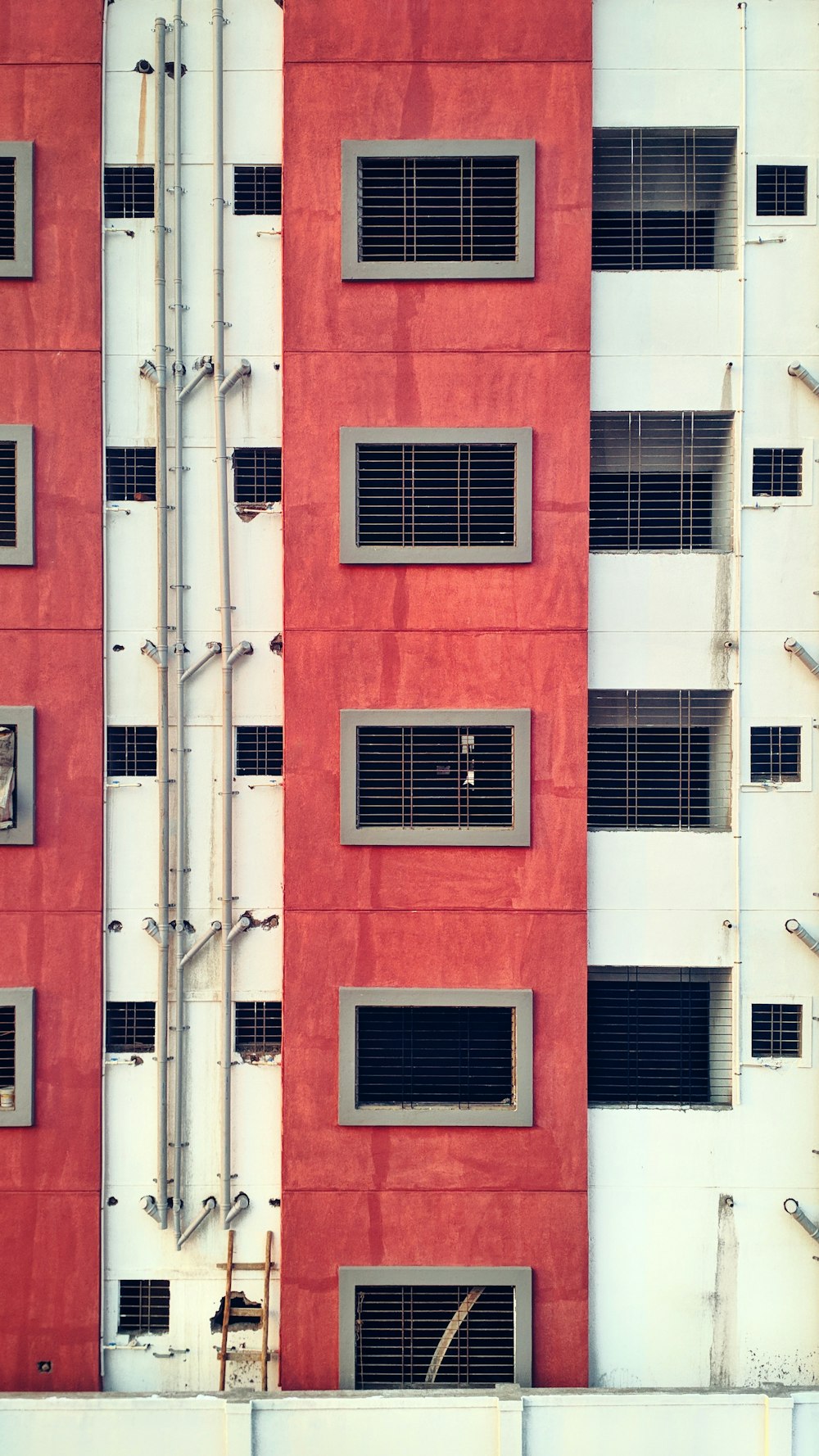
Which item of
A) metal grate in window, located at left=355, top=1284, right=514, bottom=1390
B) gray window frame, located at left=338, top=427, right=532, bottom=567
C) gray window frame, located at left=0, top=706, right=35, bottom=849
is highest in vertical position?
gray window frame, located at left=338, top=427, right=532, bottom=567

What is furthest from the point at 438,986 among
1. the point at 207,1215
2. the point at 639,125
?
the point at 639,125

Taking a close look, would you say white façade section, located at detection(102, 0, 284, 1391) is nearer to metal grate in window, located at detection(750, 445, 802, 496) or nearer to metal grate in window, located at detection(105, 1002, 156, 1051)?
metal grate in window, located at detection(105, 1002, 156, 1051)

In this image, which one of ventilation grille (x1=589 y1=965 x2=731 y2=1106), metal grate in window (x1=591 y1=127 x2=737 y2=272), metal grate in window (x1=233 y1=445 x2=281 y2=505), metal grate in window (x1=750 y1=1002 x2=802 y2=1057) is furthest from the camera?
ventilation grille (x1=589 y1=965 x2=731 y2=1106)

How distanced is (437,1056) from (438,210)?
1014cm

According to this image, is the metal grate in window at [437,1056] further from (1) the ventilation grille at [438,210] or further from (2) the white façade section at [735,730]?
(1) the ventilation grille at [438,210]

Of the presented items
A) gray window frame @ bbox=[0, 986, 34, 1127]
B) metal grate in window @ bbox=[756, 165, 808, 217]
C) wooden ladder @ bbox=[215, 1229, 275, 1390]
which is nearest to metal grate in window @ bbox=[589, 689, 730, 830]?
metal grate in window @ bbox=[756, 165, 808, 217]

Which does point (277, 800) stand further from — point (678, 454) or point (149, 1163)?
point (678, 454)

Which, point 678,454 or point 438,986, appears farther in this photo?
point 678,454

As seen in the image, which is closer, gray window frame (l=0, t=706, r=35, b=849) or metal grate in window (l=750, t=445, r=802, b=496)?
gray window frame (l=0, t=706, r=35, b=849)

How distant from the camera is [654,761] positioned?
12266 mm

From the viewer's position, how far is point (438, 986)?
37.4ft

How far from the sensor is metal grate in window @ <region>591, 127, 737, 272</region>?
474 inches

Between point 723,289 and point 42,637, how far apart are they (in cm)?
921

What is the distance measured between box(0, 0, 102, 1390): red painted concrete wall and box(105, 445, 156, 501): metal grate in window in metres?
0.30
